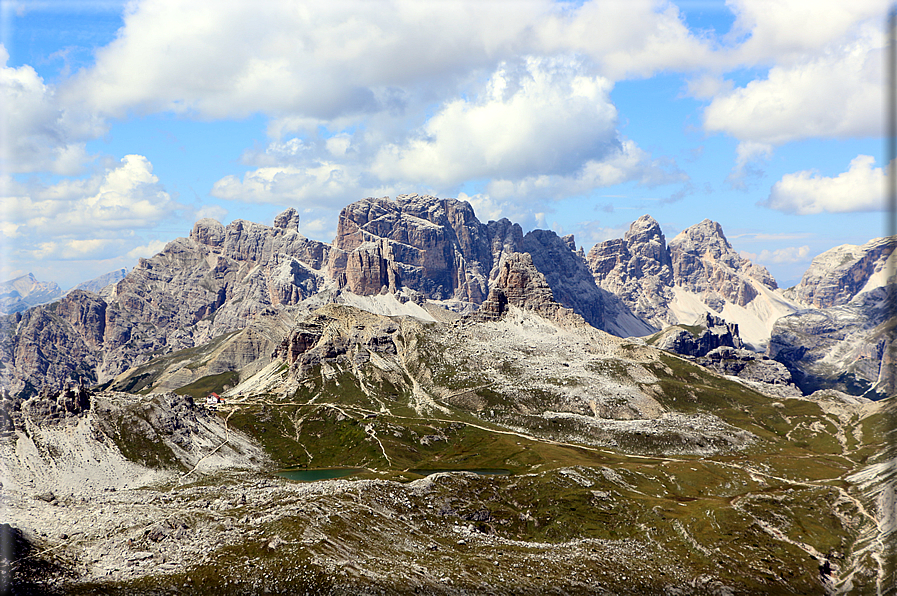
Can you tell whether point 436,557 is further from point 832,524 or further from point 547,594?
point 832,524

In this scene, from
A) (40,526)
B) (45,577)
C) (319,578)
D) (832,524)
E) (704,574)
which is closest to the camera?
(45,577)

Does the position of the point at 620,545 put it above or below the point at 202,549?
below

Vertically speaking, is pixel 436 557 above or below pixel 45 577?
below

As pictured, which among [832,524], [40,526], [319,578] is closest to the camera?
[319,578]

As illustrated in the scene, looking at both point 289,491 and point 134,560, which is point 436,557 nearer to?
point 289,491

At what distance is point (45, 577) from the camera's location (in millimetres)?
112312

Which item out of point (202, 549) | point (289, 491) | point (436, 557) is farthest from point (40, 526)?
point (436, 557)

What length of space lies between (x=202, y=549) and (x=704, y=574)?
11415 cm

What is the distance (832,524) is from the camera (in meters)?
183

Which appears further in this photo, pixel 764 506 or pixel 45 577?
pixel 764 506

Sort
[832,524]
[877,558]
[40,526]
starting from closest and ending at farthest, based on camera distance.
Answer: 1. [40,526]
2. [877,558]
3. [832,524]

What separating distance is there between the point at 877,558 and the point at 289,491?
15349 centimetres

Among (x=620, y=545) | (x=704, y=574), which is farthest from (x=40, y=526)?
(x=704, y=574)

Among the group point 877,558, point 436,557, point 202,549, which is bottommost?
point 877,558
